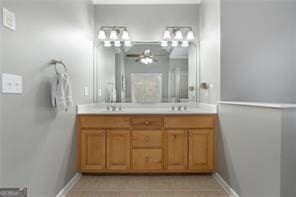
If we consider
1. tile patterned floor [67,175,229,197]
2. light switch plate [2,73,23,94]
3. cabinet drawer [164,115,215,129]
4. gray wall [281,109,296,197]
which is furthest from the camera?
cabinet drawer [164,115,215,129]

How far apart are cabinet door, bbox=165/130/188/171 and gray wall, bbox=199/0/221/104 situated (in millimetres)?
604

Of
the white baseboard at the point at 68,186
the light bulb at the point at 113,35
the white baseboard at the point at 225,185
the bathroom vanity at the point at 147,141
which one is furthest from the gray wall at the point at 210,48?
the white baseboard at the point at 68,186

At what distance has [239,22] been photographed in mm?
2650

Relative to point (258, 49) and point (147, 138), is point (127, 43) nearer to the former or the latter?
point (147, 138)

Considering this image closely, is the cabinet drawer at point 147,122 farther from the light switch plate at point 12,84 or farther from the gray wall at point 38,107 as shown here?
the light switch plate at point 12,84

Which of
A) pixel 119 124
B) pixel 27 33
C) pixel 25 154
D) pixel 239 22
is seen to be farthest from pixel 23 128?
pixel 239 22

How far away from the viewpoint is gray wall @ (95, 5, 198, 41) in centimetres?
351

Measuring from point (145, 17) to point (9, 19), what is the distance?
236cm

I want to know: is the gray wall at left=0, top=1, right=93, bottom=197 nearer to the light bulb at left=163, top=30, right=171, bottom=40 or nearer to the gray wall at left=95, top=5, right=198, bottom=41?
the gray wall at left=95, top=5, right=198, bottom=41

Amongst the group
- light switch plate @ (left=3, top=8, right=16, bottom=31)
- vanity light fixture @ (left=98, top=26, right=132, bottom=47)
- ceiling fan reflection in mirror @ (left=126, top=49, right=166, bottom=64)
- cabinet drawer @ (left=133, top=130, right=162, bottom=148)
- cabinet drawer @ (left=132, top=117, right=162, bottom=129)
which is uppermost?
vanity light fixture @ (left=98, top=26, right=132, bottom=47)

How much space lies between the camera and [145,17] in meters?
3.53

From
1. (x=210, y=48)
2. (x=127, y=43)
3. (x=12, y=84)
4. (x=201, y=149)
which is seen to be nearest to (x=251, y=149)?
(x=201, y=149)

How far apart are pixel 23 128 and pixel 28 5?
0.88 meters

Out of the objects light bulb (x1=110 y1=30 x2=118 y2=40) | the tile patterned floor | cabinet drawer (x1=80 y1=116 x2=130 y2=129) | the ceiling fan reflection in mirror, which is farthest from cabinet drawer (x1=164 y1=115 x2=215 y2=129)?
light bulb (x1=110 y1=30 x2=118 y2=40)
